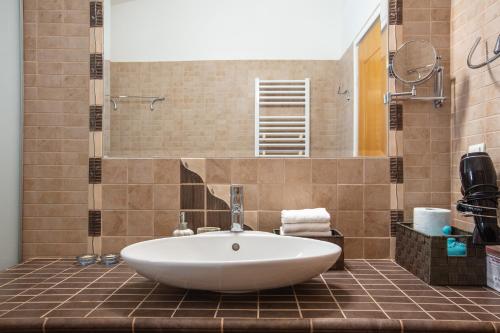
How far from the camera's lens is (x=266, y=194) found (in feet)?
5.46

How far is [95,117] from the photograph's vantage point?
1686 millimetres

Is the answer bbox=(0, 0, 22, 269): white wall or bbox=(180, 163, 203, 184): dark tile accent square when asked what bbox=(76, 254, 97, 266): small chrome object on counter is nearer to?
bbox=(0, 0, 22, 269): white wall

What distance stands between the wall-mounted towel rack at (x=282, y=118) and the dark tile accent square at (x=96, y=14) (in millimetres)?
753

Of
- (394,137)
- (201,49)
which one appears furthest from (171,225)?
(394,137)

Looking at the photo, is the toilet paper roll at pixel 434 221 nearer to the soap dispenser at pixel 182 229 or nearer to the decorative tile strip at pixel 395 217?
the decorative tile strip at pixel 395 217

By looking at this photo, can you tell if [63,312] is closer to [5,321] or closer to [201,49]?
[5,321]

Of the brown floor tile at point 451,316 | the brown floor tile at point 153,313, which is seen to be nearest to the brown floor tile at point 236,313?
the brown floor tile at point 153,313

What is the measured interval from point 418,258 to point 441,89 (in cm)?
73

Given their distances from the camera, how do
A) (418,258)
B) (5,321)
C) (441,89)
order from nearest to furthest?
1. (5,321)
2. (418,258)
3. (441,89)

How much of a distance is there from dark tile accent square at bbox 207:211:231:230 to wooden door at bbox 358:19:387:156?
64cm

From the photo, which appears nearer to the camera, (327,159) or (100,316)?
(100,316)


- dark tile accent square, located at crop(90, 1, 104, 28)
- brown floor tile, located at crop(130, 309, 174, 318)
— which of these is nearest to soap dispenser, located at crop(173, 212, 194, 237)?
brown floor tile, located at crop(130, 309, 174, 318)

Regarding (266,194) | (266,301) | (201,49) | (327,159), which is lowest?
(266,301)

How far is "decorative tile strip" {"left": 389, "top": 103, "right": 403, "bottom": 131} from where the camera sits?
1667 millimetres
